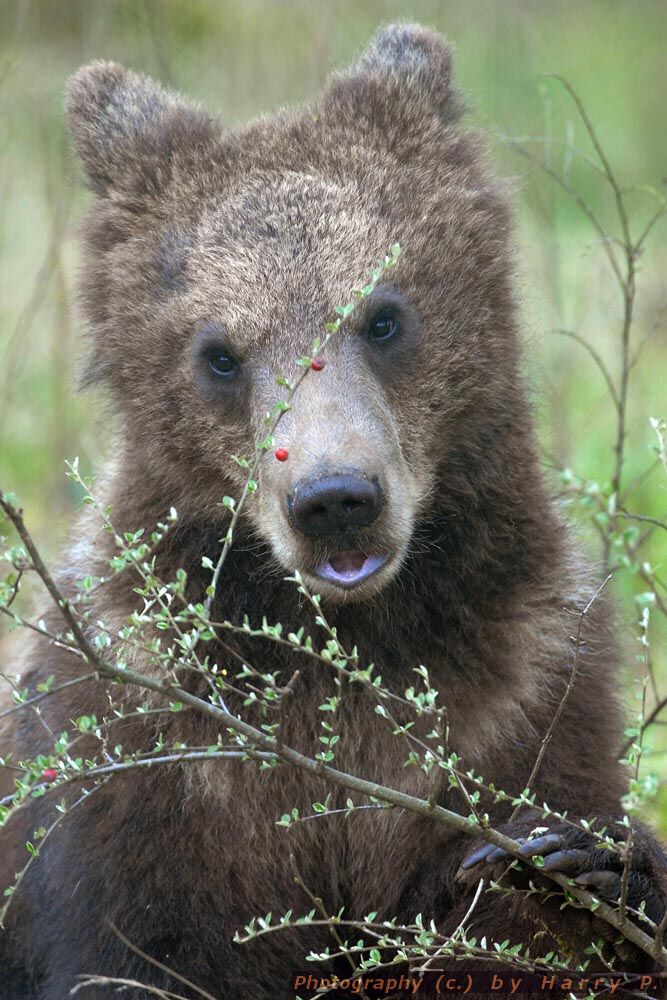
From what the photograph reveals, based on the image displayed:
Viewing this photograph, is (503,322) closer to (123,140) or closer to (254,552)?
(254,552)

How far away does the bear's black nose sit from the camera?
3484 millimetres

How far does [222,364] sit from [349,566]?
771 millimetres

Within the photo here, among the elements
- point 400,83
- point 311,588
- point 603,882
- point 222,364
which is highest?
point 400,83

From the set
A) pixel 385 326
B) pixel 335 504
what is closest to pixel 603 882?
pixel 335 504

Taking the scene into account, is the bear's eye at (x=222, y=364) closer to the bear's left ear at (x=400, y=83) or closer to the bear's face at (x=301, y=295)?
the bear's face at (x=301, y=295)

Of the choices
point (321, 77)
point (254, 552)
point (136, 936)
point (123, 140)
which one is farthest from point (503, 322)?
point (321, 77)

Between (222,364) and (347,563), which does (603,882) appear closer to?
(347,563)

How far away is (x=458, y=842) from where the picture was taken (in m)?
4.04

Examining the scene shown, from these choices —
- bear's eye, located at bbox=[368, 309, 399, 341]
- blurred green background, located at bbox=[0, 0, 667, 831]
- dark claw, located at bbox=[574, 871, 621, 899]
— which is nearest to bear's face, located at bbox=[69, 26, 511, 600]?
bear's eye, located at bbox=[368, 309, 399, 341]

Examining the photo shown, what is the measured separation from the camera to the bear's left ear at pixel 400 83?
4.46 metres

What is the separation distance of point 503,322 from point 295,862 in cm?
171

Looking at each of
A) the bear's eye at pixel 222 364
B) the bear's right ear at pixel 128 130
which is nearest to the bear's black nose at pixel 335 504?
the bear's eye at pixel 222 364

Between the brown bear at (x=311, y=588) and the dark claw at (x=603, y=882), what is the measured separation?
0.29 m

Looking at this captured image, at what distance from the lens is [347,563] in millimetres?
3707
